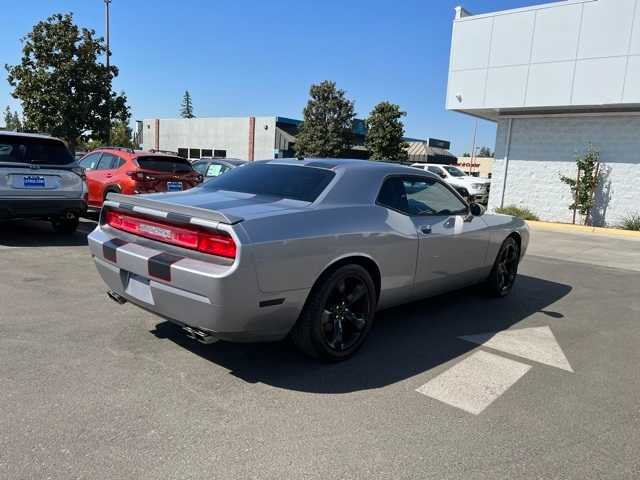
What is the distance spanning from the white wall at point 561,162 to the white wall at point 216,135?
3149cm

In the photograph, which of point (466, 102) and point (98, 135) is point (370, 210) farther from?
point (98, 135)

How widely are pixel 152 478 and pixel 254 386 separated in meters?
1.10

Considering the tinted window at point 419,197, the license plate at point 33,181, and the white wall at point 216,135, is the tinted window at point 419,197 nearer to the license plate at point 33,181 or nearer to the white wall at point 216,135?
the license plate at point 33,181

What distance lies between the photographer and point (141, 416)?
3.02m

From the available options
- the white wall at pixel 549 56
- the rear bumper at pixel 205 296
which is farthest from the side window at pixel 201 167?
the rear bumper at pixel 205 296

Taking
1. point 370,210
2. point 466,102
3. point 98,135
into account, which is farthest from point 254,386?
point 98,135

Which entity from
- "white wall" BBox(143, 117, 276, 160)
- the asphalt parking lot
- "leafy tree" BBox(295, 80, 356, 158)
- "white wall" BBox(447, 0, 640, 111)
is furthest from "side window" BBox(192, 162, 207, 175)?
"white wall" BBox(143, 117, 276, 160)

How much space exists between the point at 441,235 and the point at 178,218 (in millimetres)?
2481

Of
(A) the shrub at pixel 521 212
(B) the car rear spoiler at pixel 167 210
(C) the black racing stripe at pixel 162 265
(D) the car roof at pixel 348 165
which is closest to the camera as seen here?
(B) the car rear spoiler at pixel 167 210

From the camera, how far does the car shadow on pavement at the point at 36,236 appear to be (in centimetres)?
798

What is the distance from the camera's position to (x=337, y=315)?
12.8ft

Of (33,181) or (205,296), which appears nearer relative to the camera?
(205,296)

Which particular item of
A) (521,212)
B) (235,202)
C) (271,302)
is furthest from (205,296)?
(521,212)

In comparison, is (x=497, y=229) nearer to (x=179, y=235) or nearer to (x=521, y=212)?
(x=179, y=235)
